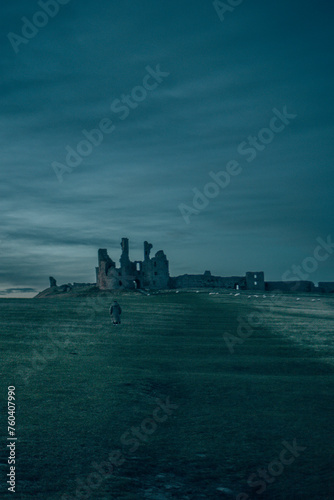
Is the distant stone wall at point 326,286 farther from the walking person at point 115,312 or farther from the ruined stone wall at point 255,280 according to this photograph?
the walking person at point 115,312

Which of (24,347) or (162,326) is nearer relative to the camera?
(24,347)

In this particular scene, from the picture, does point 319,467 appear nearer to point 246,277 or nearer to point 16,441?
point 16,441

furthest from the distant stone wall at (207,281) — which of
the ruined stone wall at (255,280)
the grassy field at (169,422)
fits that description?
the grassy field at (169,422)

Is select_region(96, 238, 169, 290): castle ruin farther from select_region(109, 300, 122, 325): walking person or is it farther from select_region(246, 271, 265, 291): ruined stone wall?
select_region(109, 300, 122, 325): walking person

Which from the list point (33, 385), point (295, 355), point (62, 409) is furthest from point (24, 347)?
point (295, 355)

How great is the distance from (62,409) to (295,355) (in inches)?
262

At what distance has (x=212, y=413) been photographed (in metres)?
6.31

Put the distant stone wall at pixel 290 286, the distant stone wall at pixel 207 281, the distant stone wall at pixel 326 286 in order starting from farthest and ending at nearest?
the distant stone wall at pixel 207 281 → the distant stone wall at pixel 290 286 → the distant stone wall at pixel 326 286

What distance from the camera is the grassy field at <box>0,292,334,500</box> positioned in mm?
4289

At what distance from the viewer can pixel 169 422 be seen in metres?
5.99

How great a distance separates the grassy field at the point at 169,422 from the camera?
4.29 m

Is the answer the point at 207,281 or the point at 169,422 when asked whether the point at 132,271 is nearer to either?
the point at 207,281

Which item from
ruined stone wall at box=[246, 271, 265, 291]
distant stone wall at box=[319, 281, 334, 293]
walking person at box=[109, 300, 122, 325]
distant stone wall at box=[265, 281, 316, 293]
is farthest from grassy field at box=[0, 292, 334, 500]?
ruined stone wall at box=[246, 271, 265, 291]

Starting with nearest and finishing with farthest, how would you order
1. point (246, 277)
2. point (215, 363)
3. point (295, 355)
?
point (215, 363)
point (295, 355)
point (246, 277)
